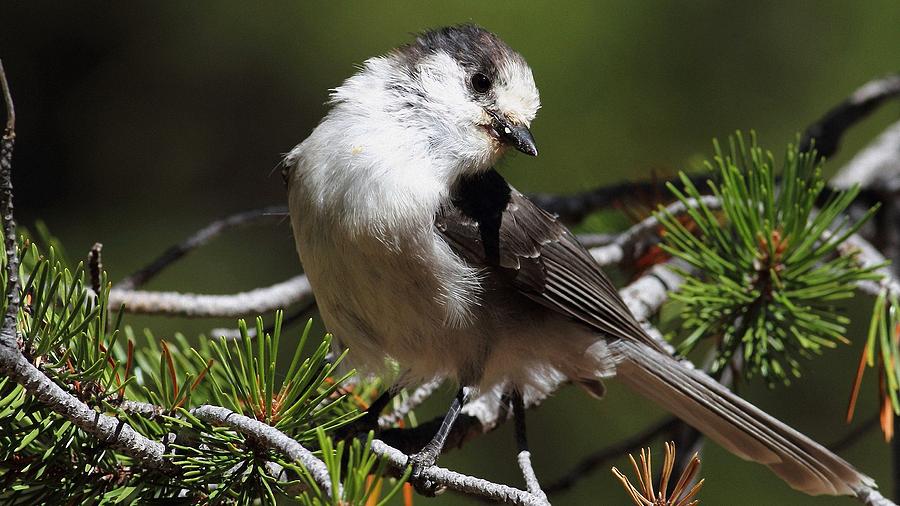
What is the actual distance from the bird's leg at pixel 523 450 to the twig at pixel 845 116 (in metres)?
1.40

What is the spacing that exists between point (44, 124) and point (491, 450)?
2742mm

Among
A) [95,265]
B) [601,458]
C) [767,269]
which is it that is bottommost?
[601,458]

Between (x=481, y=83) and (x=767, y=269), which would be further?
(x=481, y=83)

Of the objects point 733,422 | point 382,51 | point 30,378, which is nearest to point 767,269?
point 733,422

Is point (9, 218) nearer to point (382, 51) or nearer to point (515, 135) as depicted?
point (515, 135)

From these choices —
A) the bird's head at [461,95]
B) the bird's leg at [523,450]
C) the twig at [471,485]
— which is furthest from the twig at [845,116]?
the twig at [471,485]

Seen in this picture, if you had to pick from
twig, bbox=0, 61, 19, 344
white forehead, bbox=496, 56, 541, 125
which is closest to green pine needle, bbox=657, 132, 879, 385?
white forehead, bbox=496, 56, 541, 125

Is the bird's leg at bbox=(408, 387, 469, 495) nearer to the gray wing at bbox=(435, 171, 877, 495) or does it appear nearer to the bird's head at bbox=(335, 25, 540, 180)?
the gray wing at bbox=(435, 171, 877, 495)

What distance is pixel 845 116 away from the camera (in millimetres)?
3182

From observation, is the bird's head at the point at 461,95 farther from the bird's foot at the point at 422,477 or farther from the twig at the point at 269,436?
the twig at the point at 269,436

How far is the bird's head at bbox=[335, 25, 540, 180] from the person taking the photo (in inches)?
96.3

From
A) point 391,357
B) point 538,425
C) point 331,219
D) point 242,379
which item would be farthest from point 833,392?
point 242,379

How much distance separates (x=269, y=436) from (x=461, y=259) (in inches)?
36.1

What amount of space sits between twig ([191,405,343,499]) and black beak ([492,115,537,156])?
1.07 m
